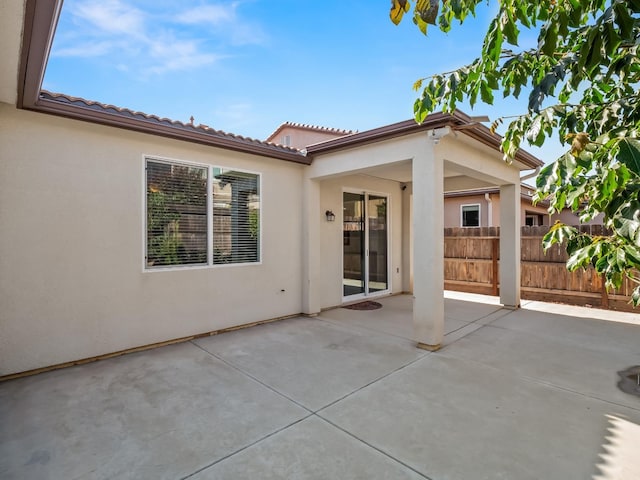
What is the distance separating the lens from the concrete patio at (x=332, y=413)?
261 cm

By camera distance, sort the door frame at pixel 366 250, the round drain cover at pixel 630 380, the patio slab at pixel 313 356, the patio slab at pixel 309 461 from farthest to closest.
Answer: the door frame at pixel 366 250, the patio slab at pixel 313 356, the round drain cover at pixel 630 380, the patio slab at pixel 309 461

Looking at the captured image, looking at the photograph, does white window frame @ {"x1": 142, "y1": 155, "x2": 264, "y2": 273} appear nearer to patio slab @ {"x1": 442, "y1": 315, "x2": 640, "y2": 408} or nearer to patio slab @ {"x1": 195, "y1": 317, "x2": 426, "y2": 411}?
patio slab @ {"x1": 195, "y1": 317, "x2": 426, "y2": 411}

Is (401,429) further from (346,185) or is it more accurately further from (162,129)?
(346,185)

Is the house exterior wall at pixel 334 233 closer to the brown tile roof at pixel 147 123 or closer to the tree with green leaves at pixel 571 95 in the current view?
the brown tile roof at pixel 147 123

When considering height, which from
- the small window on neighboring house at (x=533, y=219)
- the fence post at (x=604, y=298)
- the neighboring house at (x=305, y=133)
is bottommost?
the fence post at (x=604, y=298)

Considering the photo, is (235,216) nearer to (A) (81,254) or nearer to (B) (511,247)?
(A) (81,254)

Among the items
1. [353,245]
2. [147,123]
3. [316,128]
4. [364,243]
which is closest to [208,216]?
[147,123]

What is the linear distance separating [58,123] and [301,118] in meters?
11.9

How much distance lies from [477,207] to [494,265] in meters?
4.78

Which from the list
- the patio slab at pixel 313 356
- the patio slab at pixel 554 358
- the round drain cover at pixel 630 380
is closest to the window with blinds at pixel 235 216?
the patio slab at pixel 313 356

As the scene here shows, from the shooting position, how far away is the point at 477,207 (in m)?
13.7

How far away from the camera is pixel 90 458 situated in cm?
270

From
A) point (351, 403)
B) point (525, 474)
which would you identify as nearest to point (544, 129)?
point (525, 474)

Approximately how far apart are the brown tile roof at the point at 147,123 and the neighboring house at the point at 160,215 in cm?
2
